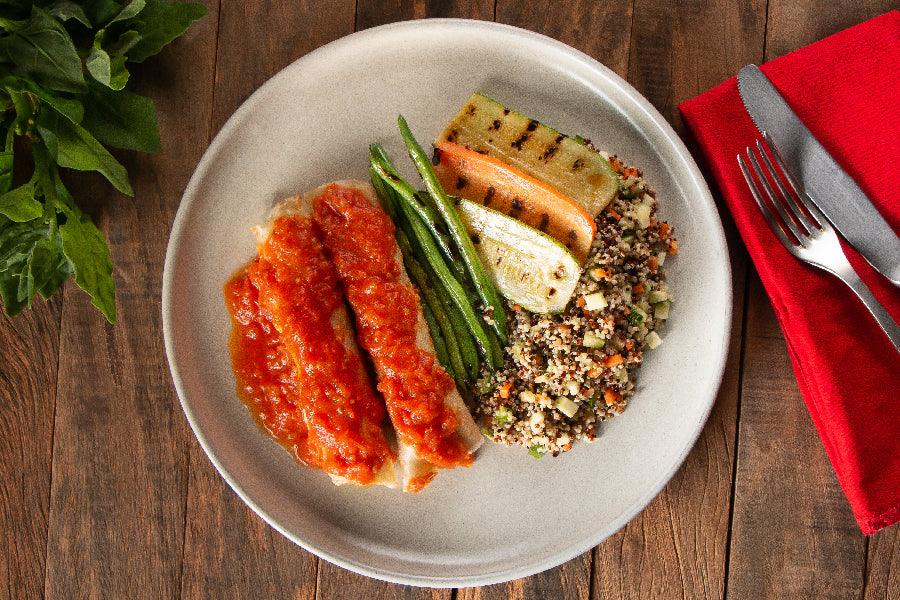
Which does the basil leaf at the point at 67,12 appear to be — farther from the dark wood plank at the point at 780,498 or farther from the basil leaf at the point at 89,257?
the dark wood plank at the point at 780,498

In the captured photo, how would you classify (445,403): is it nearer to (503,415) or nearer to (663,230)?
(503,415)

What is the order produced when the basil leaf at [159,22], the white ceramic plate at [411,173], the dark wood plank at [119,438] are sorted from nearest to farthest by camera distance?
the basil leaf at [159,22] < the white ceramic plate at [411,173] < the dark wood plank at [119,438]

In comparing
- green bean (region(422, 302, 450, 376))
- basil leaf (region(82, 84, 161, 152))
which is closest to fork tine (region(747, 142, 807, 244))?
green bean (region(422, 302, 450, 376))

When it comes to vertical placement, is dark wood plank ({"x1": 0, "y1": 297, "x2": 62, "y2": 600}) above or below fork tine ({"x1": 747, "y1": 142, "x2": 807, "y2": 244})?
below

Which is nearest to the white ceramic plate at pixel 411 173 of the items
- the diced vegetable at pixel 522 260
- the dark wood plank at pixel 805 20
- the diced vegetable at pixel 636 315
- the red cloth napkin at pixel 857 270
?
the diced vegetable at pixel 636 315

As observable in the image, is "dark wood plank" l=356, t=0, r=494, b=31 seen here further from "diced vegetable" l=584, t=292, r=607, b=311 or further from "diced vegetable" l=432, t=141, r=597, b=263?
"diced vegetable" l=584, t=292, r=607, b=311

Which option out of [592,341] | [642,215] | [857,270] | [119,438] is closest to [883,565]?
[857,270]
